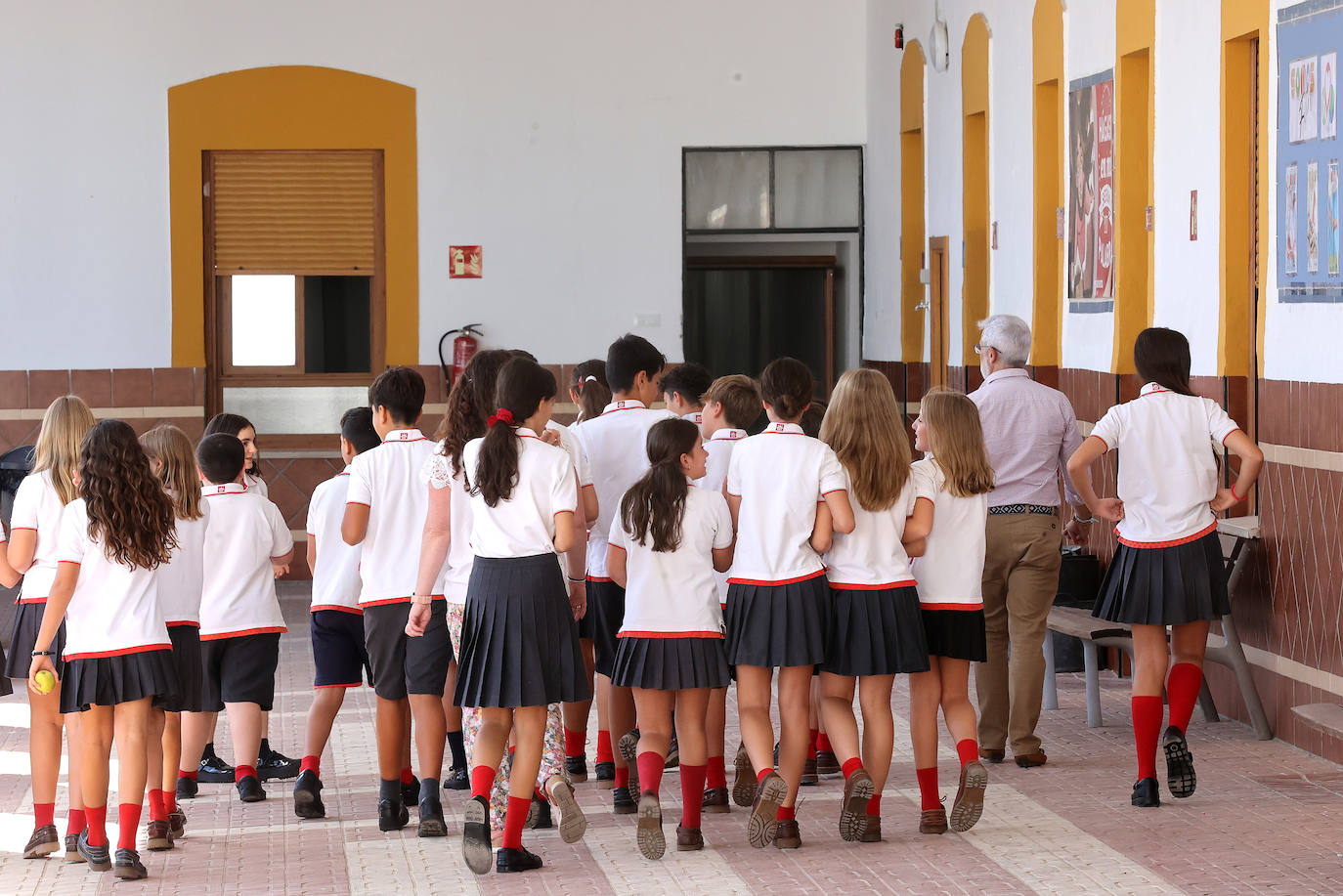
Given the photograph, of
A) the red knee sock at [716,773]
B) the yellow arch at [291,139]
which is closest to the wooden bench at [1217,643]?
the red knee sock at [716,773]

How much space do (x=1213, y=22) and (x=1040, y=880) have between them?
439 centimetres

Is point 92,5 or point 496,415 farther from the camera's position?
point 92,5

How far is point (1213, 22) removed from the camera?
8031 mm

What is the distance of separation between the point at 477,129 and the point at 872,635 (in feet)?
28.6

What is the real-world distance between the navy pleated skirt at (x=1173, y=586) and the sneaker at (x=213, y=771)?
135 inches

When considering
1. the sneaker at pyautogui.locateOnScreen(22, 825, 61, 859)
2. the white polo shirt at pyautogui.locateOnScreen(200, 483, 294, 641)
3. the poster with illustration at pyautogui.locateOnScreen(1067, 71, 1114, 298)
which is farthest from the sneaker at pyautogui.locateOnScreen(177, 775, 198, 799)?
the poster with illustration at pyautogui.locateOnScreen(1067, 71, 1114, 298)

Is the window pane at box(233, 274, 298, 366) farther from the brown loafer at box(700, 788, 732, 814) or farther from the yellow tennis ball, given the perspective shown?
the yellow tennis ball

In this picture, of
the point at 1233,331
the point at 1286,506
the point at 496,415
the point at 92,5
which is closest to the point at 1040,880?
the point at 496,415

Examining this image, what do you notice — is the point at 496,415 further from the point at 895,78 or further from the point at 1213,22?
the point at 895,78

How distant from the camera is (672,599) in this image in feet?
18.5

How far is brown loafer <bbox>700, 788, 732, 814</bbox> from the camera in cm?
628

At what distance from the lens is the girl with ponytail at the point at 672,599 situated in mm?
5609

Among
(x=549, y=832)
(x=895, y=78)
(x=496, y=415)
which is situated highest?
(x=895, y=78)

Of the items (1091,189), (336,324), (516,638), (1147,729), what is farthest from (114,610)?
(336,324)
